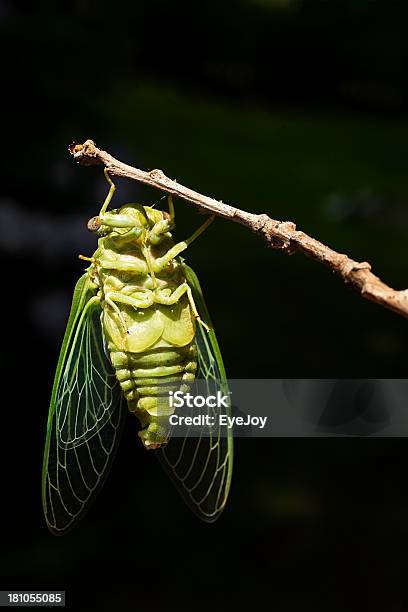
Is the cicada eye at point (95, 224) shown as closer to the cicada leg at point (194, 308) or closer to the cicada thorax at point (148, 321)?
the cicada thorax at point (148, 321)

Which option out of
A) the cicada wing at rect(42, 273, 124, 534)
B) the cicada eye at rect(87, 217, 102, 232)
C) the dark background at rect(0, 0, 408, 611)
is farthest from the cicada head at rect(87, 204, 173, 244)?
the dark background at rect(0, 0, 408, 611)

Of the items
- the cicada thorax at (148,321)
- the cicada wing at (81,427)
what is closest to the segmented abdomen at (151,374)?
the cicada thorax at (148,321)

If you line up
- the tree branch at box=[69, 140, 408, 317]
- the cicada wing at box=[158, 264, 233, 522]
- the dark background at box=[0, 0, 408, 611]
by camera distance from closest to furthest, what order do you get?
the tree branch at box=[69, 140, 408, 317]
the cicada wing at box=[158, 264, 233, 522]
the dark background at box=[0, 0, 408, 611]

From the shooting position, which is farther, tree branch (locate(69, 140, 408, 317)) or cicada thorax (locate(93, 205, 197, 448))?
cicada thorax (locate(93, 205, 197, 448))

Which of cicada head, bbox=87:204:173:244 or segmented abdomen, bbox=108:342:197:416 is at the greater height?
cicada head, bbox=87:204:173:244

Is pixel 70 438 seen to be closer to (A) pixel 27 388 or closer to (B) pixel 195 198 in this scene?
(B) pixel 195 198

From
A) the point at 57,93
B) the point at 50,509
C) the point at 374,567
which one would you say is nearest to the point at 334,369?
the point at 374,567

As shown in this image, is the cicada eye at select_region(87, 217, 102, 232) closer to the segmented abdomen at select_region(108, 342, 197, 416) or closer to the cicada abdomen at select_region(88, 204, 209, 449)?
the cicada abdomen at select_region(88, 204, 209, 449)
